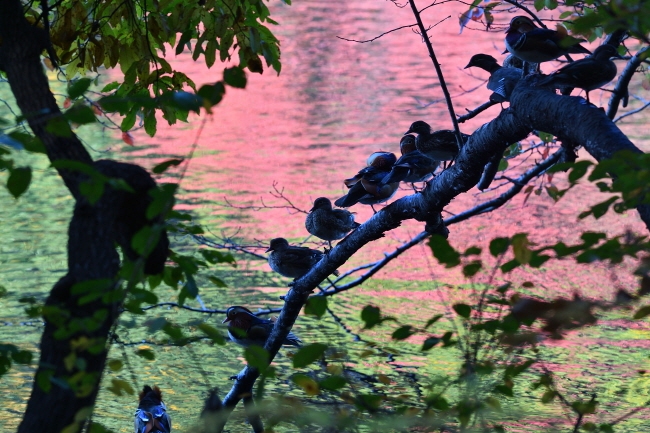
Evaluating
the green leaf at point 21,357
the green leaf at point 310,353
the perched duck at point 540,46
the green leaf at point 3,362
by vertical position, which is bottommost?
the green leaf at point 3,362

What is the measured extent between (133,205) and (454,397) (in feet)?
14.7

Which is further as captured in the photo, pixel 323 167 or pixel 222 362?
pixel 323 167

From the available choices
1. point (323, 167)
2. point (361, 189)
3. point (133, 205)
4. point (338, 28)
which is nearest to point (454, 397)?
point (361, 189)

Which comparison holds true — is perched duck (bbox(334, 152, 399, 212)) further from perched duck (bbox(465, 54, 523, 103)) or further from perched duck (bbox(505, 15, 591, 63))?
perched duck (bbox(505, 15, 591, 63))

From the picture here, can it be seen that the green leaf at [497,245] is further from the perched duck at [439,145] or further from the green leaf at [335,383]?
the perched duck at [439,145]

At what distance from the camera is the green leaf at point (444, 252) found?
2707 mm

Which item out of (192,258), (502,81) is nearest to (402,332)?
(192,258)

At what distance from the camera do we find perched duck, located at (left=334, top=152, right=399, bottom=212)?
576 cm

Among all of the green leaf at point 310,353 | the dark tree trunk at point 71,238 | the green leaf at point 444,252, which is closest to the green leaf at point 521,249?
the green leaf at point 444,252

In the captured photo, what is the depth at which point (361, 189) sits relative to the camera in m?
5.84

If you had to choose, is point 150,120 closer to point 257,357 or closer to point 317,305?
point 317,305

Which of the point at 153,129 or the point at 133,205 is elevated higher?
the point at 153,129

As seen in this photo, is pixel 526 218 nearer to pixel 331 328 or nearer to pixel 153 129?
pixel 331 328

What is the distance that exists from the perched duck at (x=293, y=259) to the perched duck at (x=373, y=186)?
690mm
